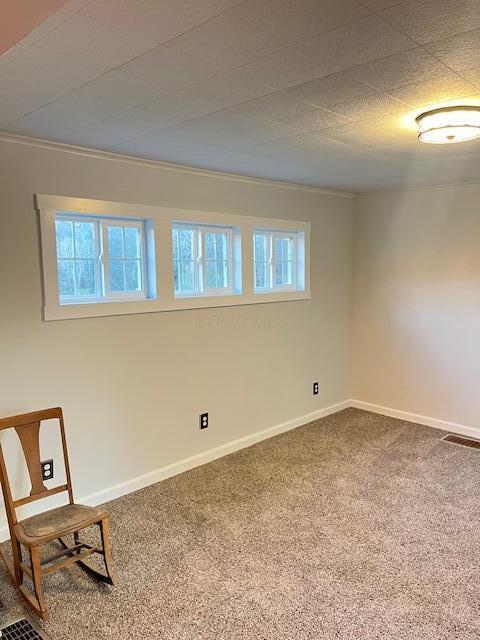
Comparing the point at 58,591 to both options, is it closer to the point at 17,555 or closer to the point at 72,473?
the point at 17,555

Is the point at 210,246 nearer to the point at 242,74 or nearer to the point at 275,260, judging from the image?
the point at 275,260

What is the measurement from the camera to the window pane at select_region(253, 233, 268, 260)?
408 centimetres

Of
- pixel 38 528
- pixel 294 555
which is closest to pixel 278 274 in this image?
pixel 294 555

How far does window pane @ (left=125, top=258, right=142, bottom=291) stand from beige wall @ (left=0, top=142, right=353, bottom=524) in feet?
0.76

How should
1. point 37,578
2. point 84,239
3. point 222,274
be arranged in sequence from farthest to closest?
point 222,274 → point 84,239 → point 37,578

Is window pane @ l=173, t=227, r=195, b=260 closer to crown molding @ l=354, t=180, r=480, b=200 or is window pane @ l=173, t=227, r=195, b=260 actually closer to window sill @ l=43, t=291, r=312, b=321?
window sill @ l=43, t=291, r=312, b=321

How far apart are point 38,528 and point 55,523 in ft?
0.24

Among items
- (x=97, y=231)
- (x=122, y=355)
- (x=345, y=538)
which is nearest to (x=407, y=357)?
(x=345, y=538)

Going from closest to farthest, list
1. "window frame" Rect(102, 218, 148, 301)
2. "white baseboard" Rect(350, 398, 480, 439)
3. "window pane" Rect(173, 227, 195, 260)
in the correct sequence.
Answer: "window frame" Rect(102, 218, 148, 301) < "window pane" Rect(173, 227, 195, 260) < "white baseboard" Rect(350, 398, 480, 439)

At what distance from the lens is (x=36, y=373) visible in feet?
8.93

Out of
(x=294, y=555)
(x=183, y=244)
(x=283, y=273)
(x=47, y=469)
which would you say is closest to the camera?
(x=294, y=555)

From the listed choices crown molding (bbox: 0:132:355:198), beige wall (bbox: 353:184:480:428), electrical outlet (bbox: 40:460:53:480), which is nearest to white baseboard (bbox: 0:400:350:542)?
electrical outlet (bbox: 40:460:53:480)

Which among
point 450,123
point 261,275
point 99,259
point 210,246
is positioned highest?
point 450,123

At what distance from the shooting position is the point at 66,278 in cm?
290
